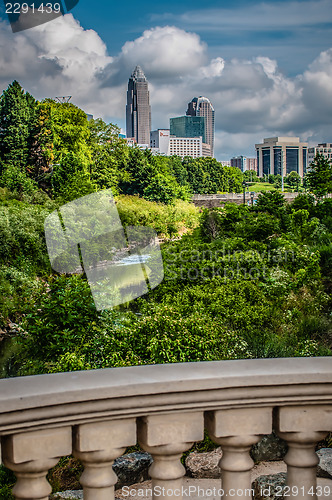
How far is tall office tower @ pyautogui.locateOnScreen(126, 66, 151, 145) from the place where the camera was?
11.2 m

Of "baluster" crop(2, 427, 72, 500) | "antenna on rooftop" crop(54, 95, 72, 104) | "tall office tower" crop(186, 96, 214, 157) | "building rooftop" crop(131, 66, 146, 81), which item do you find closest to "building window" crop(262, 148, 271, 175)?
"tall office tower" crop(186, 96, 214, 157)

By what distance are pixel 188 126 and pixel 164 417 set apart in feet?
44.4

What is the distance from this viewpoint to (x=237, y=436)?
653 millimetres

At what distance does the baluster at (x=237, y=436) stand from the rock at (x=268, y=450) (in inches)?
65.0

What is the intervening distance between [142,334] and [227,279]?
2476 mm

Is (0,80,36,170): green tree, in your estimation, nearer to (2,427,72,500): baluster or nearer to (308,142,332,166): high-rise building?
(308,142,332,166): high-rise building

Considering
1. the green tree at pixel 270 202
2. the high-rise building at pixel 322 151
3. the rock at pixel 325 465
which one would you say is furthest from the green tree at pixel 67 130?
the rock at pixel 325 465

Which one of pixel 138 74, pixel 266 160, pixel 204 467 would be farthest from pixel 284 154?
pixel 204 467

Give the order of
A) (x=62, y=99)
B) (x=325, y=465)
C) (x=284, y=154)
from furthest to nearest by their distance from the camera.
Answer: (x=284, y=154) < (x=62, y=99) < (x=325, y=465)

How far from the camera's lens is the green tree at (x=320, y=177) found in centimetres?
1012

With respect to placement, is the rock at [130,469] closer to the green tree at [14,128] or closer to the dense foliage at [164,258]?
the dense foliage at [164,258]

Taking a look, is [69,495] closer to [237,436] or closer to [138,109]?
[237,436]

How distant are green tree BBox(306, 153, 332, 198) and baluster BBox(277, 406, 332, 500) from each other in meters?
9.94

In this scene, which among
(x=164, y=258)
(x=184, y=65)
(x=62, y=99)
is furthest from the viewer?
(x=184, y=65)
